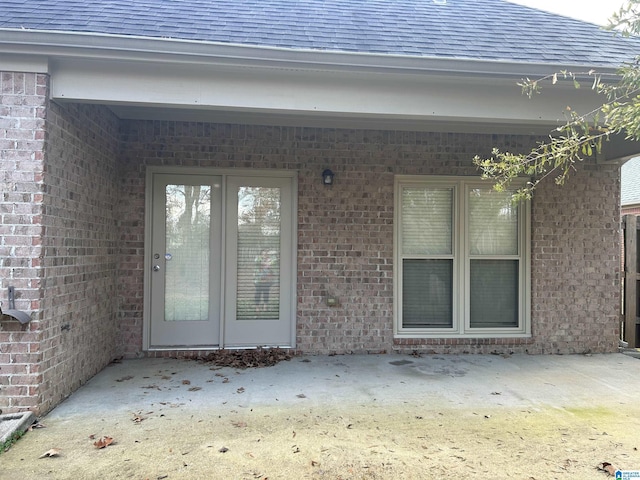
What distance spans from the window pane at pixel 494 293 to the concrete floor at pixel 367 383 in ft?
1.63

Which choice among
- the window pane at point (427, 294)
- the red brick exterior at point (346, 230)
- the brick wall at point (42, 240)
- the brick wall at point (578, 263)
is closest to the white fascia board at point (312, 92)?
the brick wall at point (42, 240)

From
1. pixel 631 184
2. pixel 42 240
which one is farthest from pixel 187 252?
pixel 631 184

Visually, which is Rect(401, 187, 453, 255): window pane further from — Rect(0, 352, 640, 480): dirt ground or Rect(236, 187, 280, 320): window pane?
Rect(0, 352, 640, 480): dirt ground

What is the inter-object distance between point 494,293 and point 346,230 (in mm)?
2093

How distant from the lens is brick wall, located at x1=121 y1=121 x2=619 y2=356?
4918mm

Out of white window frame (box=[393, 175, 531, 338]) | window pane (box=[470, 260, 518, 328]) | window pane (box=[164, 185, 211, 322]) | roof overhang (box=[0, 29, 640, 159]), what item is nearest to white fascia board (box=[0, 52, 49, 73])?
roof overhang (box=[0, 29, 640, 159])

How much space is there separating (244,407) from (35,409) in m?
1.55

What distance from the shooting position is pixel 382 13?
4.88 meters

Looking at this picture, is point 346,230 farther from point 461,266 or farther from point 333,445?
point 333,445

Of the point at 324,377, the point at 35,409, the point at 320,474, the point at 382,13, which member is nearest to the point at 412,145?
the point at 382,13

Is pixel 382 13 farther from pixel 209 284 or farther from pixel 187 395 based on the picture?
pixel 187 395

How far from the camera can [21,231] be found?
3162 millimetres

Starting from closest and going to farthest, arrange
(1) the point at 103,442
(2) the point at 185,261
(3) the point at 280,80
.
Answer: (1) the point at 103,442 → (3) the point at 280,80 → (2) the point at 185,261

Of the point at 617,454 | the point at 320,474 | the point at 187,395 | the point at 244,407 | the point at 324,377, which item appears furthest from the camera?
the point at 324,377
